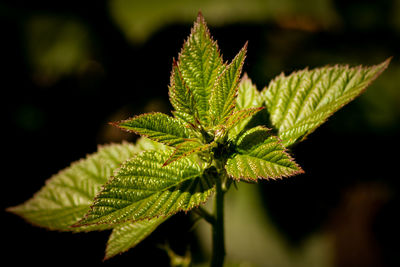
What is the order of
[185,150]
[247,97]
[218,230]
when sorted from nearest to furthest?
[185,150] → [218,230] → [247,97]

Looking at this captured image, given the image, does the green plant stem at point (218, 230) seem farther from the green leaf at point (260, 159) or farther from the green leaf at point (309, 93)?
the green leaf at point (309, 93)

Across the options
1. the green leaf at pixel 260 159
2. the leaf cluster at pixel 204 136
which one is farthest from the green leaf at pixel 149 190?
the green leaf at pixel 260 159

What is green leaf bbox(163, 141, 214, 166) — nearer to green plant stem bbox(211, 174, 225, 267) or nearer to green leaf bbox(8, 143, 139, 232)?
green plant stem bbox(211, 174, 225, 267)

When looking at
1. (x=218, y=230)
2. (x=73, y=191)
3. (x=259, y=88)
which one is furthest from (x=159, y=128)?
(x=259, y=88)

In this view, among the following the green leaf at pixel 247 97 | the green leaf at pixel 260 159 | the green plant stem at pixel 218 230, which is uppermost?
the green leaf at pixel 247 97

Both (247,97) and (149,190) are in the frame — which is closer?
(149,190)

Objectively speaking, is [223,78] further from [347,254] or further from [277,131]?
[347,254]

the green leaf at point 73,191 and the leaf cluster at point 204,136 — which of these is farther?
the green leaf at point 73,191

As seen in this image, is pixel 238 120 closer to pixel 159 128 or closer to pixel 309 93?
pixel 159 128
